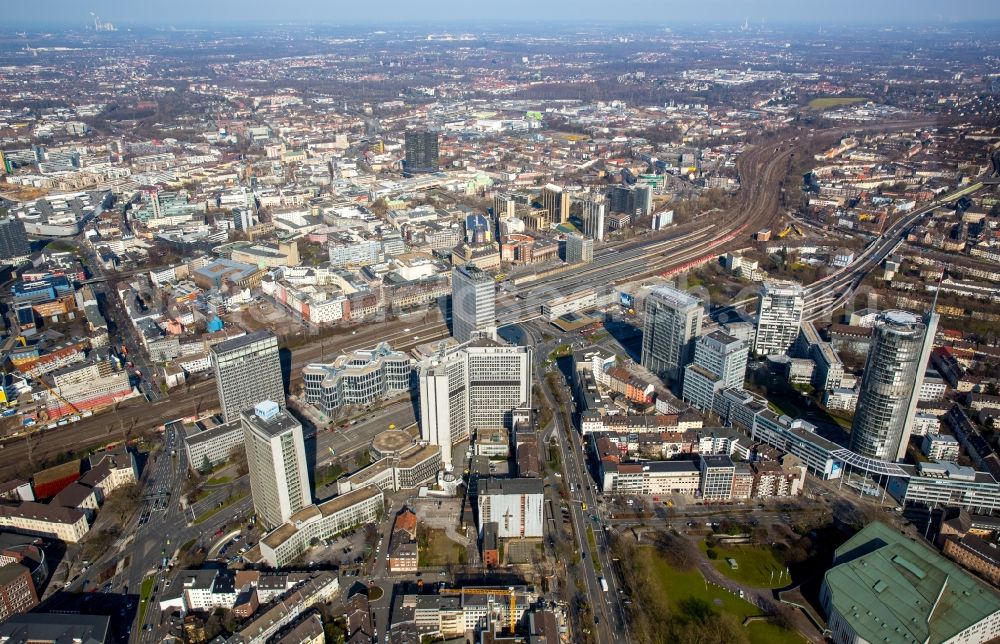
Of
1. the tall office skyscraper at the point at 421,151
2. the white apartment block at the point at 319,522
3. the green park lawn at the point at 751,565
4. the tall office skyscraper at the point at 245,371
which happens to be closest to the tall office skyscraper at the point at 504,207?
the tall office skyscraper at the point at 421,151

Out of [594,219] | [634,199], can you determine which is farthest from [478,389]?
[634,199]

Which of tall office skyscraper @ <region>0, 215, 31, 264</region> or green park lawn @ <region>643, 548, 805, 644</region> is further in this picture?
tall office skyscraper @ <region>0, 215, 31, 264</region>

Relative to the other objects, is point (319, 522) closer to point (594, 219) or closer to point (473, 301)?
point (473, 301)

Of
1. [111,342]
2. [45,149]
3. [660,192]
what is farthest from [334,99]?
[111,342]

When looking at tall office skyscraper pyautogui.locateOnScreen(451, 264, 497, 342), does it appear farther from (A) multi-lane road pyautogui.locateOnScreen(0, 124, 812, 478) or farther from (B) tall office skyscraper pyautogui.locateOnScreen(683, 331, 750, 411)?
(B) tall office skyscraper pyautogui.locateOnScreen(683, 331, 750, 411)

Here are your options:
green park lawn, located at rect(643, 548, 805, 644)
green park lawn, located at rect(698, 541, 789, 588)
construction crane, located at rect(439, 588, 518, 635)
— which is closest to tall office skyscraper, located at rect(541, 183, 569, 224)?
green park lawn, located at rect(698, 541, 789, 588)

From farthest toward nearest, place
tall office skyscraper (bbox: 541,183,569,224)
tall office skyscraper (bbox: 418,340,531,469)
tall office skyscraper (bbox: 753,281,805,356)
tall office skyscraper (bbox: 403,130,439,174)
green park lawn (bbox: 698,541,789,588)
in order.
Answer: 1. tall office skyscraper (bbox: 403,130,439,174)
2. tall office skyscraper (bbox: 541,183,569,224)
3. tall office skyscraper (bbox: 753,281,805,356)
4. tall office skyscraper (bbox: 418,340,531,469)
5. green park lawn (bbox: 698,541,789,588)

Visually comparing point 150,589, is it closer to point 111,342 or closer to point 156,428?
point 156,428
